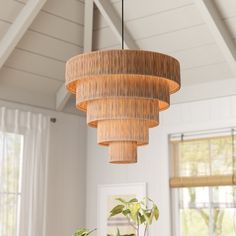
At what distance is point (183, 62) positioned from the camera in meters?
4.36

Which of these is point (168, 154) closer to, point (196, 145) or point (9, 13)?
point (196, 145)

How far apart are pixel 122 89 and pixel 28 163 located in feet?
7.89

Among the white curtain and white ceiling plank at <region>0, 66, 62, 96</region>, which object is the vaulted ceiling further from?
the white curtain

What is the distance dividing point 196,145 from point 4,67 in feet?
5.93

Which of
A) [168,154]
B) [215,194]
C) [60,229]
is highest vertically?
[168,154]

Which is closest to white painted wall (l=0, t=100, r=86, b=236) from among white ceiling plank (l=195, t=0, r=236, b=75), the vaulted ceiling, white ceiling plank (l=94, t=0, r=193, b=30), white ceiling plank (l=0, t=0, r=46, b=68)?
the vaulted ceiling

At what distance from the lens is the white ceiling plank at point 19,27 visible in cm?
395

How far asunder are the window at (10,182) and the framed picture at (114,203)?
0.90 metres

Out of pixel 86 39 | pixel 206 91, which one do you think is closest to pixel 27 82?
pixel 86 39

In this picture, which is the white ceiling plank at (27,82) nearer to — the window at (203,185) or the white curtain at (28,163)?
the white curtain at (28,163)

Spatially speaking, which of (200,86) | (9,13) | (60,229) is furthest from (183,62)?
(60,229)

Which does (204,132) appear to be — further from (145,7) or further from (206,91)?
(145,7)

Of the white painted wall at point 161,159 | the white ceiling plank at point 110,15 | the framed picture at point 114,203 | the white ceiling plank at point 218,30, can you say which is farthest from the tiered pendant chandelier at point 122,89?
the framed picture at point 114,203

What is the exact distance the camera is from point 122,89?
2.30 metres
